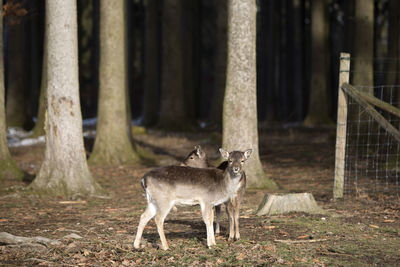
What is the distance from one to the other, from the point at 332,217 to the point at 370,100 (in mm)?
2781

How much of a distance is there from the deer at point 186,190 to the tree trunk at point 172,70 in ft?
65.1

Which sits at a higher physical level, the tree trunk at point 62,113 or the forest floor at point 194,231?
the tree trunk at point 62,113

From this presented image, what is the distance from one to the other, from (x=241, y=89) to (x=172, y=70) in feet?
49.3

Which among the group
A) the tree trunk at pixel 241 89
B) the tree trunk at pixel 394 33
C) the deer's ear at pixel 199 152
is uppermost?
the tree trunk at pixel 394 33

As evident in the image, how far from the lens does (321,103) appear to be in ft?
102

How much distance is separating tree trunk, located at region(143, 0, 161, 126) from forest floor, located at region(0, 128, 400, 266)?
15.7 meters

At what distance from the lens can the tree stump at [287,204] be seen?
10633 millimetres

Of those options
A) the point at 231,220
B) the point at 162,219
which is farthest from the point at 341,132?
the point at 162,219

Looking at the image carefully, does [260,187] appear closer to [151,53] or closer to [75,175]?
[75,175]

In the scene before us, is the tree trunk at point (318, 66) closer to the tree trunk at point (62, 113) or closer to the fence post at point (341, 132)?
the fence post at point (341, 132)

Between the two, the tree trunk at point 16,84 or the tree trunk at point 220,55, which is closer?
the tree trunk at point 16,84

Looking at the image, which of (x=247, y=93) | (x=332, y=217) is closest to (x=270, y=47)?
(x=247, y=93)

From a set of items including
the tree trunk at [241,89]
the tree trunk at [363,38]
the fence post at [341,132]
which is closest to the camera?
the fence post at [341,132]

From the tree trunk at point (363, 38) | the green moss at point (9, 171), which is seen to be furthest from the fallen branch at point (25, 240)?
the tree trunk at point (363, 38)
